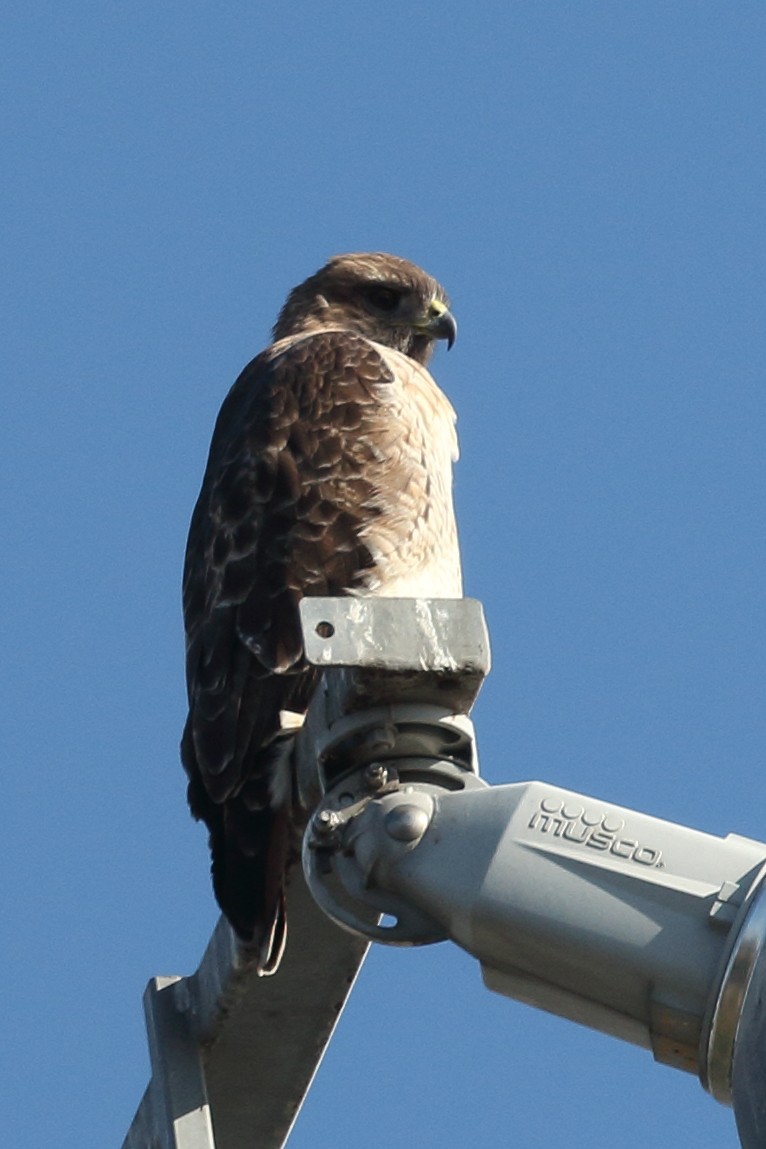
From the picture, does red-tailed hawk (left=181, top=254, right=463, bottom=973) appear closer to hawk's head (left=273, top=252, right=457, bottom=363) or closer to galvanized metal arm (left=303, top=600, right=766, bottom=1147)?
hawk's head (left=273, top=252, right=457, bottom=363)

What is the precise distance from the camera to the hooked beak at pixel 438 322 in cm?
780

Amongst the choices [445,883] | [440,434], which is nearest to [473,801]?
[445,883]

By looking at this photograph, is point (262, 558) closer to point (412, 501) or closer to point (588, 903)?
point (412, 501)

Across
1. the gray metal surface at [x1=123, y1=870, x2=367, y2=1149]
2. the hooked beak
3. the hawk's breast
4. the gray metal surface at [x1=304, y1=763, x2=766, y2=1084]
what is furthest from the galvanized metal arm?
the hooked beak

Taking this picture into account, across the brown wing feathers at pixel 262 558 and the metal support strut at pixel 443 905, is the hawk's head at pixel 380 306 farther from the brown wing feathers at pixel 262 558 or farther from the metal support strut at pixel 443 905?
the metal support strut at pixel 443 905

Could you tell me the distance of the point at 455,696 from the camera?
296 cm

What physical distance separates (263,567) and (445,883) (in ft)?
10.0

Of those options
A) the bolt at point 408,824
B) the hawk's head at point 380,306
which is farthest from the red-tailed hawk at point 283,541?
the bolt at point 408,824

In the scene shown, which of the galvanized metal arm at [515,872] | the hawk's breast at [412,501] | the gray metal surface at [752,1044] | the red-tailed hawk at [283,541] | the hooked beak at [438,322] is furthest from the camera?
the hooked beak at [438,322]

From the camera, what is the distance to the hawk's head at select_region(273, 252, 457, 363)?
7.81 meters

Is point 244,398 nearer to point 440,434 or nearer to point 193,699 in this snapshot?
point 440,434

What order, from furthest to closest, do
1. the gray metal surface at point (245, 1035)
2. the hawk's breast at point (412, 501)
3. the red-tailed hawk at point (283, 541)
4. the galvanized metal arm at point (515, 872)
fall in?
the hawk's breast at point (412, 501) < the red-tailed hawk at point (283, 541) < the gray metal surface at point (245, 1035) < the galvanized metal arm at point (515, 872)

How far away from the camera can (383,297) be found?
788 centimetres

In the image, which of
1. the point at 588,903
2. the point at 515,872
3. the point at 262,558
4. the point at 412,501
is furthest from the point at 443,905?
the point at 412,501
